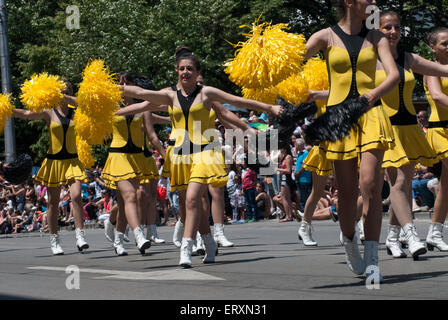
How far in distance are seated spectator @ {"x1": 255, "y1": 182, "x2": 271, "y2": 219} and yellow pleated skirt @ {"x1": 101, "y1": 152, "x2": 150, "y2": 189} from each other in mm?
8482

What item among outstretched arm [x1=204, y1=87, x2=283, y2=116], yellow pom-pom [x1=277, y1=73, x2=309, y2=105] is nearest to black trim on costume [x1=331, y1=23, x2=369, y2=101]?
outstretched arm [x1=204, y1=87, x2=283, y2=116]

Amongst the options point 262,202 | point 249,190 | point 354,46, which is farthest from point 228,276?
point 262,202

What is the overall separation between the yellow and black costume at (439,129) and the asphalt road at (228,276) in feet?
3.38

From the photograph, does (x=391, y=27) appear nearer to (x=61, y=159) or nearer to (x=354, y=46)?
(x=354, y=46)

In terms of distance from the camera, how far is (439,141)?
8133 millimetres

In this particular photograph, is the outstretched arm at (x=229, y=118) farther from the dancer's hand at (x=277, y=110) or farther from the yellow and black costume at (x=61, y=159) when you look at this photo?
the yellow and black costume at (x=61, y=159)

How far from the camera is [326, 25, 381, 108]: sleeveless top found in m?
6.12

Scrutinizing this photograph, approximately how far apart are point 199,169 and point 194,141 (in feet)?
1.03

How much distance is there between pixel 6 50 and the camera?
861 inches

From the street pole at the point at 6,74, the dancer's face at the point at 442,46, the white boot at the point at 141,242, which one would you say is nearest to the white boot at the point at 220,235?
the white boot at the point at 141,242

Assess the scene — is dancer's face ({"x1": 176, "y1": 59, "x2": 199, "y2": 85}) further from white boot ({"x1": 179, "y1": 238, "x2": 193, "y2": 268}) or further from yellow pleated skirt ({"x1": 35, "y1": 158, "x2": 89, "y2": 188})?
yellow pleated skirt ({"x1": 35, "y1": 158, "x2": 89, "y2": 188})

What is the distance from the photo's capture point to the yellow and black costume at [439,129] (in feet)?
26.5
